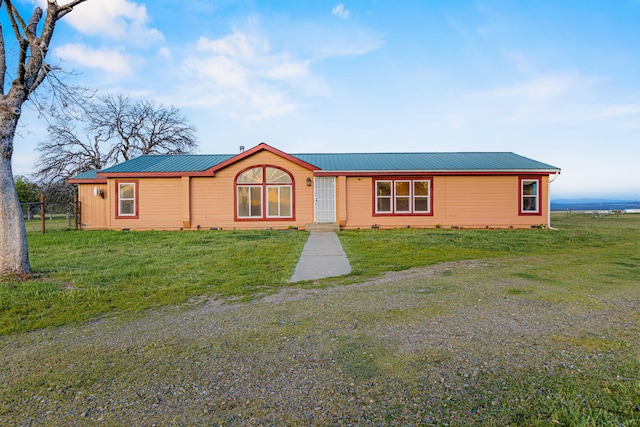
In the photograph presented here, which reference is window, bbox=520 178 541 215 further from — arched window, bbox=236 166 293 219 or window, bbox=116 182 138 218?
window, bbox=116 182 138 218

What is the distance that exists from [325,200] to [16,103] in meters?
12.2

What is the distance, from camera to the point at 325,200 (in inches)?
688

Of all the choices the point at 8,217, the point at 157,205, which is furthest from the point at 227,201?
the point at 8,217

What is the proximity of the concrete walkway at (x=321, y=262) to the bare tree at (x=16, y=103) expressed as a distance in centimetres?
551

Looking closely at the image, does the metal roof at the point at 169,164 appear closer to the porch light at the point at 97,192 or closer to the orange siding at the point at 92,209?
the porch light at the point at 97,192

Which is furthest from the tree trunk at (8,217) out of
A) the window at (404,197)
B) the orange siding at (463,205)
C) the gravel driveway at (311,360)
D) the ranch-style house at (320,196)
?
the window at (404,197)

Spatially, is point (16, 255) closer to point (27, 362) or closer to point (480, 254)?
point (27, 362)

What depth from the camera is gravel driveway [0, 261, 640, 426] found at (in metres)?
2.45

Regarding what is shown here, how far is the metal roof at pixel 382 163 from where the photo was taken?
1716 centimetres

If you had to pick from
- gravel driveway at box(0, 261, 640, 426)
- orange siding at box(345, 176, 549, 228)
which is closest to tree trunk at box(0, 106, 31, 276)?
gravel driveway at box(0, 261, 640, 426)

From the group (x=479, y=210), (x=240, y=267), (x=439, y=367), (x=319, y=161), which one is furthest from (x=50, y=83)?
(x=479, y=210)

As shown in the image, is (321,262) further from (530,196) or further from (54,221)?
(54,221)

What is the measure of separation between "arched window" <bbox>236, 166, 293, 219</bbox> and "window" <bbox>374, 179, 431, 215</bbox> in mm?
4442

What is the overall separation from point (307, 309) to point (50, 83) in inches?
306
